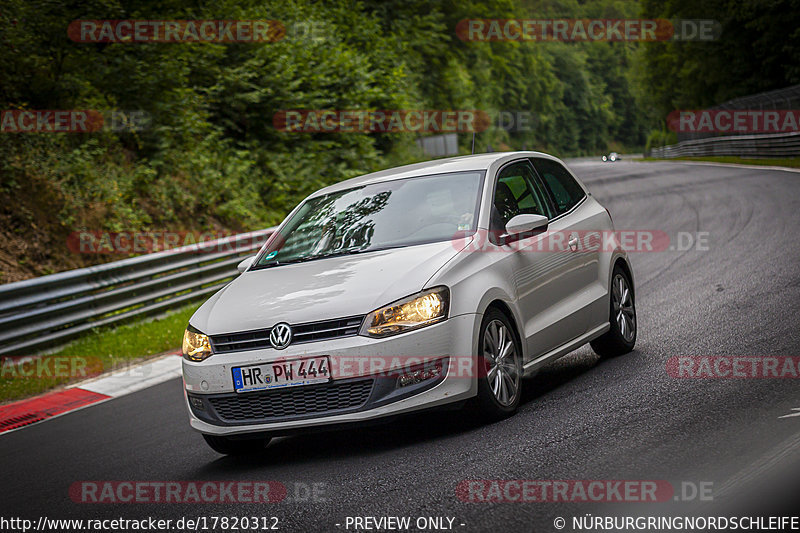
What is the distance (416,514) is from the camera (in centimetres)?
438

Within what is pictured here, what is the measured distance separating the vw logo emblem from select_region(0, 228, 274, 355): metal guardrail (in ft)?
20.3

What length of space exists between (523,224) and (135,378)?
17.9 feet

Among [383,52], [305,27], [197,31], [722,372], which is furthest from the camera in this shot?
[383,52]

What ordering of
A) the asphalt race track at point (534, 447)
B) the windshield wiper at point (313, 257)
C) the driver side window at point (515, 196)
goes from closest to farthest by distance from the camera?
the asphalt race track at point (534, 447) → the windshield wiper at point (313, 257) → the driver side window at point (515, 196)

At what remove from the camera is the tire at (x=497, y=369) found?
227 inches

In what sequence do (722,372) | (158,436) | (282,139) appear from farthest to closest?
(282,139)
(158,436)
(722,372)

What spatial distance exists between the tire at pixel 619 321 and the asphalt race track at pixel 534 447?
129 mm

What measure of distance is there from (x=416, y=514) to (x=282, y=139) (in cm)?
2139

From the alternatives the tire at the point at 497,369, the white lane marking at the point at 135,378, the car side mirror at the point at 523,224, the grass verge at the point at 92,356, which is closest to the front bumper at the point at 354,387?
the tire at the point at 497,369

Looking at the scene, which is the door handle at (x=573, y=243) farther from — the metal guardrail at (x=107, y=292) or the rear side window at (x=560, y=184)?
the metal guardrail at (x=107, y=292)

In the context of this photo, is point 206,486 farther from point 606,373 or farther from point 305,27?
point 305,27

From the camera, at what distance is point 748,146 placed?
40625 millimetres

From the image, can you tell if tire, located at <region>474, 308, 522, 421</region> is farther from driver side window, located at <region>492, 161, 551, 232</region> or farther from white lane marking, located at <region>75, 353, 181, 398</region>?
white lane marking, located at <region>75, 353, 181, 398</region>

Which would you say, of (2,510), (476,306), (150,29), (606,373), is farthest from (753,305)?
(150,29)
